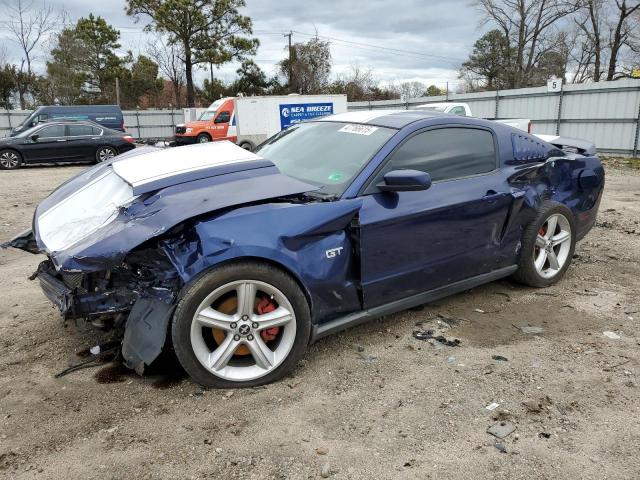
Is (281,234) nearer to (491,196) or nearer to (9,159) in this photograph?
(491,196)

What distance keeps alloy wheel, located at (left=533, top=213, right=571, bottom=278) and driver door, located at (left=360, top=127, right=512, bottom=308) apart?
2.12ft

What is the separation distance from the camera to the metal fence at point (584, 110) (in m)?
16.0

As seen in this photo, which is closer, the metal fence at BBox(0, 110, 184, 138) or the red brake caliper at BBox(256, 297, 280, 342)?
the red brake caliper at BBox(256, 297, 280, 342)

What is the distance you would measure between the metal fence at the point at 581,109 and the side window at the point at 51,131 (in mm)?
14049

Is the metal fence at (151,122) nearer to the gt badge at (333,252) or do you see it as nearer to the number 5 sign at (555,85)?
the number 5 sign at (555,85)

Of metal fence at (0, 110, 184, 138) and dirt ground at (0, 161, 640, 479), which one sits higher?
metal fence at (0, 110, 184, 138)

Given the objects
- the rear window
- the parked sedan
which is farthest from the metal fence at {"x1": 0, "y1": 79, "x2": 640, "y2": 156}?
the rear window

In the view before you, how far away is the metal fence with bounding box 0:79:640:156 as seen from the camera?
1605cm

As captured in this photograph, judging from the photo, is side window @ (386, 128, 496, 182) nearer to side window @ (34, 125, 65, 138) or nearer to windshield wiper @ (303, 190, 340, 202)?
windshield wiper @ (303, 190, 340, 202)

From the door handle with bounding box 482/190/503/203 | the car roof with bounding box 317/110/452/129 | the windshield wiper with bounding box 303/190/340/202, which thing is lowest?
the door handle with bounding box 482/190/503/203

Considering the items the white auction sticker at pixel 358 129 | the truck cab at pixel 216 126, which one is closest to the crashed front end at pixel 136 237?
the white auction sticker at pixel 358 129

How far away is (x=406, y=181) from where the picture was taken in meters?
3.18

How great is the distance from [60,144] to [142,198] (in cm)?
1514

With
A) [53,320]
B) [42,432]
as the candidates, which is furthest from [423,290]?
[53,320]
